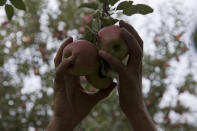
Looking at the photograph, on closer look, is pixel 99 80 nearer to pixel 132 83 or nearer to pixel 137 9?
pixel 132 83

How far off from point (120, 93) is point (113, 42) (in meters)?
0.20

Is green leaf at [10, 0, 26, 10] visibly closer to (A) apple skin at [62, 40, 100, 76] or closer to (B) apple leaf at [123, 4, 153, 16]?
(A) apple skin at [62, 40, 100, 76]

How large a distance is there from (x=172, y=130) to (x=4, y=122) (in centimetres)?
295

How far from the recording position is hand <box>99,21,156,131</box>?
112cm

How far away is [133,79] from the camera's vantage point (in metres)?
1.13

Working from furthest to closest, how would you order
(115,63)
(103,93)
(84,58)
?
(103,93)
(84,58)
(115,63)

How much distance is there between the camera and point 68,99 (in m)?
1.35

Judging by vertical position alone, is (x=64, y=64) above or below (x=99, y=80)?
above

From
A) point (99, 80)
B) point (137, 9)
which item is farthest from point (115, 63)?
point (137, 9)

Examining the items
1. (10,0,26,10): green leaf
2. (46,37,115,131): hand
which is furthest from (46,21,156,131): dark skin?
(10,0,26,10): green leaf

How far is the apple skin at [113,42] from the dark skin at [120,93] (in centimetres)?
3

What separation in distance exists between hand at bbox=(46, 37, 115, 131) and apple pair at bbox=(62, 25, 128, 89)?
2.7 inches

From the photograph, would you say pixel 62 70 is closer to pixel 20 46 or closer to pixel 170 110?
pixel 20 46

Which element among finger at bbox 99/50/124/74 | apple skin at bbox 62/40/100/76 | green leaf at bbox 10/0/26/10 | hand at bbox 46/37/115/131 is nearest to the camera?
finger at bbox 99/50/124/74
